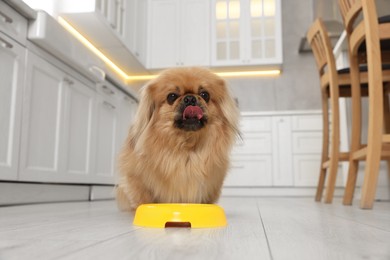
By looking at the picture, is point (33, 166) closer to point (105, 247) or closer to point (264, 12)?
point (105, 247)

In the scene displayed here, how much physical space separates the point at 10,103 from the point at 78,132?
2.51 feet

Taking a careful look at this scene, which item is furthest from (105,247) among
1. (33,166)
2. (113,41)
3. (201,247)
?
(113,41)

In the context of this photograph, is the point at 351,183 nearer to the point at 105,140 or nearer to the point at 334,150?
the point at 334,150

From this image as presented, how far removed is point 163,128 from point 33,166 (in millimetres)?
1167

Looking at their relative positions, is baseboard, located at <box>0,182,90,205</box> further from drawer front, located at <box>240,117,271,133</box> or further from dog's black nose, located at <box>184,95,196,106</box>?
drawer front, located at <box>240,117,271,133</box>

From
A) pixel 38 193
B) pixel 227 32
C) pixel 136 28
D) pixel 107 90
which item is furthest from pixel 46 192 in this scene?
pixel 227 32

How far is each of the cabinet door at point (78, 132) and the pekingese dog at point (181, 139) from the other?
49.2 inches

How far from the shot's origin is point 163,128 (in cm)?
122

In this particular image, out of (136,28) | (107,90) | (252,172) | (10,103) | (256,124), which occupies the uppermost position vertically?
(136,28)

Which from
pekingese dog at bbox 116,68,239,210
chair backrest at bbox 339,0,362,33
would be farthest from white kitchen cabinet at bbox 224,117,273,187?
pekingese dog at bbox 116,68,239,210

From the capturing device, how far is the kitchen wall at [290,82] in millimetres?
4766

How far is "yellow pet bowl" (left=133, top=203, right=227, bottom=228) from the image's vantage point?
985 mm

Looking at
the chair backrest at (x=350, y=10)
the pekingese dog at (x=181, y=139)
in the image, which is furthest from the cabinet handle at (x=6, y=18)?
the chair backrest at (x=350, y=10)

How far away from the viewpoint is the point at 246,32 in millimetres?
4652
